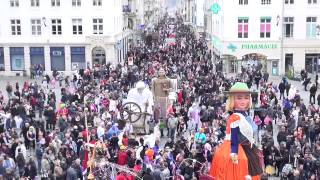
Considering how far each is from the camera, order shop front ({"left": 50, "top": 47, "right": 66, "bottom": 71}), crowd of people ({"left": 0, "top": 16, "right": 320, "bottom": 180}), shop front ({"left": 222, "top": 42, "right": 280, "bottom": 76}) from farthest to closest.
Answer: shop front ({"left": 50, "top": 47, "right": 66, "bottom": 71})
shop front ({"left": 222, "top": 42, "right": 280, "bottom": 76})
crowd of people ({"left": 0, "top": 16, "right": 320, "bottom": 180})

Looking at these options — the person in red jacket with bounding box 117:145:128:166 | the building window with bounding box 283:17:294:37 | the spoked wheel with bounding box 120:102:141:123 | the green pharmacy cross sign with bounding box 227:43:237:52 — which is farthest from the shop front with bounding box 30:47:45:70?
the person in red jacket with bounding box 117:145:128:166

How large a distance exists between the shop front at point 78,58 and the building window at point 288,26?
1841cm

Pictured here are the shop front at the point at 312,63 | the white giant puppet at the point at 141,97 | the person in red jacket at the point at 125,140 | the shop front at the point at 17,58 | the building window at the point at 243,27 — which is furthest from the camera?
the shop front at the point at 17,58

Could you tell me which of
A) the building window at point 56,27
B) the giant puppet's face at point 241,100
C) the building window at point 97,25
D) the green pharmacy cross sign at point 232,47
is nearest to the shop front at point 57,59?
the building window at point 56,27

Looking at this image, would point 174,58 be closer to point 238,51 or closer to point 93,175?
point 238,51

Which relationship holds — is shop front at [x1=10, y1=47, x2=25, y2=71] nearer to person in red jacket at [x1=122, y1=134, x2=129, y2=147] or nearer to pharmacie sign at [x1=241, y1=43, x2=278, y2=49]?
pharmacie sign at [x1=241, y1=43, x2=278, y2=49]

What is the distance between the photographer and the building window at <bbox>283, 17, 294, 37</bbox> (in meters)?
48.3

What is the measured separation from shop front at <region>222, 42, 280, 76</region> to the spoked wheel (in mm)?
26300

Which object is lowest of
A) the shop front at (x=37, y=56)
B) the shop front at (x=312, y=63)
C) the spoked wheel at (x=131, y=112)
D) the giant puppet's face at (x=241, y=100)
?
the spoked wheel at (x=131, y=112)

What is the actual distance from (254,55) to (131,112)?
27.9 meters

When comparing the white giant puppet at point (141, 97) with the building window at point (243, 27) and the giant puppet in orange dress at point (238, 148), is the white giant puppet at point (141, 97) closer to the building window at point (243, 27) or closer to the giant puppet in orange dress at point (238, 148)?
the giant puppet in orange dress at point (238, 148)

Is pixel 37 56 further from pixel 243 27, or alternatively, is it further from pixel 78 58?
pixel 243 27

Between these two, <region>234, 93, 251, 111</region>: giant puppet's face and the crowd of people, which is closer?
<region>234, 93, 251, 111</region>: giant puppet's face

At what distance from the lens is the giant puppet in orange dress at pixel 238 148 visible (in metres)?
11.0
